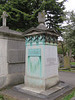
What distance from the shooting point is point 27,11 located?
16078 mm

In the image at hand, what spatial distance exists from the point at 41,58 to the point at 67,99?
5.75ft

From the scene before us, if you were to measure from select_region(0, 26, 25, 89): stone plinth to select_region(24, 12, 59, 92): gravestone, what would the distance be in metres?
0.94

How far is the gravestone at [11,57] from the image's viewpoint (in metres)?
Result: 5.11

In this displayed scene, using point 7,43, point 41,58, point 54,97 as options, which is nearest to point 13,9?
point 7,43

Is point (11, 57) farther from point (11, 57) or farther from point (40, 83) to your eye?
point (40, 83)

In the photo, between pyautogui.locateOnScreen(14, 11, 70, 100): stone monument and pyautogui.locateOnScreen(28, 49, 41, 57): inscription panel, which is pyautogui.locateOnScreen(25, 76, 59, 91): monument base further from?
pyautogui.locateOnScreen(28, 49, 41, 57): inscription panel

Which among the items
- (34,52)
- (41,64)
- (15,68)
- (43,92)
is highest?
(34,52)

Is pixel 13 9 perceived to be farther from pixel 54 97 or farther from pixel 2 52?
pixel 54 97

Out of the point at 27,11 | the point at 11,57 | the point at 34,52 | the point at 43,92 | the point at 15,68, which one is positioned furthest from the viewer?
the point at 27,11

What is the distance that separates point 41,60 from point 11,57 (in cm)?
171

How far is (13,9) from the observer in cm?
1466

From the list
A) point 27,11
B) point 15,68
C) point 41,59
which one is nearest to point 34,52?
point 41,59

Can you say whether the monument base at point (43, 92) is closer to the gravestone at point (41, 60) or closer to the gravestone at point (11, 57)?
the gravestone at point (41, 60)

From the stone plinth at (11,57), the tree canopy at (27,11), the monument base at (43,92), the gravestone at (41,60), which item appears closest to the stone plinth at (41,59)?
the gravestone at (41,60)
